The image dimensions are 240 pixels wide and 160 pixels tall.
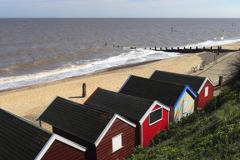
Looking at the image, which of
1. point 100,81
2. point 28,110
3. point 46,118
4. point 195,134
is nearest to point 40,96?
point 28,110

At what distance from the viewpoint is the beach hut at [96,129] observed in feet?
35.0

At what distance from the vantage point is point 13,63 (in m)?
45.0

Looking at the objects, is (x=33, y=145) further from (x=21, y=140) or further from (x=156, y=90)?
(x=156, y=90)

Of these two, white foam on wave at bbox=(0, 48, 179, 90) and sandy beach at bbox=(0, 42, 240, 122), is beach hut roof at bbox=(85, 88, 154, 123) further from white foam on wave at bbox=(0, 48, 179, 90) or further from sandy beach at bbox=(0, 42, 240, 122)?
white foam on wave at bbox=(0, 48, 179, 90)

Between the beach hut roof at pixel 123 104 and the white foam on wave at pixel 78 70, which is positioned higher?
the beach hut roof at pixel 123 104

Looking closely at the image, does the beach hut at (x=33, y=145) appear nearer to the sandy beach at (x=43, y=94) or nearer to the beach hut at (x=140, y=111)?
the beach hut at (x=140, y=111)

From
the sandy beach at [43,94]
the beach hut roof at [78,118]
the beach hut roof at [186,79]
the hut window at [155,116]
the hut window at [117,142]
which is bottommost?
the sandy beach at [43,94]

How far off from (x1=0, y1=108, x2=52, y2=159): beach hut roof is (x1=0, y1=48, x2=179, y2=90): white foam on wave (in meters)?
23.5

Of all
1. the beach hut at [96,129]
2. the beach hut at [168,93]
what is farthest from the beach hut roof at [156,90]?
the beach hut at [96,129]

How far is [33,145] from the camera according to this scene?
867cm

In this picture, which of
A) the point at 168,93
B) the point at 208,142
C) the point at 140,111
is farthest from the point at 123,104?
the point at 208,142

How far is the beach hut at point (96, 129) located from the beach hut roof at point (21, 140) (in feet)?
7.42

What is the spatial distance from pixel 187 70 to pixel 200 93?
18.4 meters

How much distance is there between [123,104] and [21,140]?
247 inches
